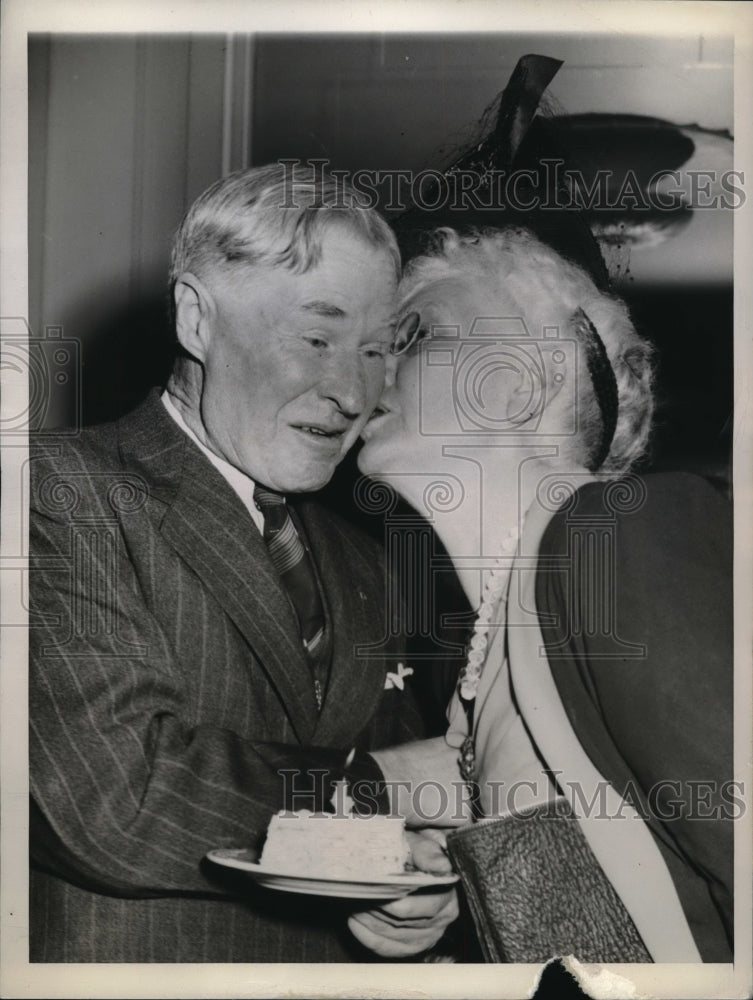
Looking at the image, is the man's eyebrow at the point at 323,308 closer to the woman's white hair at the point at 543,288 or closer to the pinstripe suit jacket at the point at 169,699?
the woman's white hair at the point at 543,288

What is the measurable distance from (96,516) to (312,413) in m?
0.44

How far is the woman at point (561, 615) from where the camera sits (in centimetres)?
196

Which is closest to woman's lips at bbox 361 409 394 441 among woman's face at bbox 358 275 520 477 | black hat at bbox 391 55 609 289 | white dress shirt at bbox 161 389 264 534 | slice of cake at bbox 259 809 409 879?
woman's face at bbox 358 275 520 477

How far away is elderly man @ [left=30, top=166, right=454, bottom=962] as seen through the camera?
191 centimetres

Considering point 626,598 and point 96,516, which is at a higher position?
point 96,516

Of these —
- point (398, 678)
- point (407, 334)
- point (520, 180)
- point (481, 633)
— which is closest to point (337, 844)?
point (398, 678)

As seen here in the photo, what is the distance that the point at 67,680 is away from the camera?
1.93 meters

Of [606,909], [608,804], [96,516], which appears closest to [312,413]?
[96,516]

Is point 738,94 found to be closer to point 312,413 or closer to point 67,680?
point 312,413

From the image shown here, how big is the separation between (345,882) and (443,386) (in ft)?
3.02

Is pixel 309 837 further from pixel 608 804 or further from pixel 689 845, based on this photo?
pixel 689 845

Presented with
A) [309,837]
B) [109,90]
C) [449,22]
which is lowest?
[309,837]

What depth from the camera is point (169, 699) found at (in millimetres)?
1906

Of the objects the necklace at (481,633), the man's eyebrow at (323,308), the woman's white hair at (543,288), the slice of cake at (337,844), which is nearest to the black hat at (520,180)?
the woman's white hair at (543,288)
